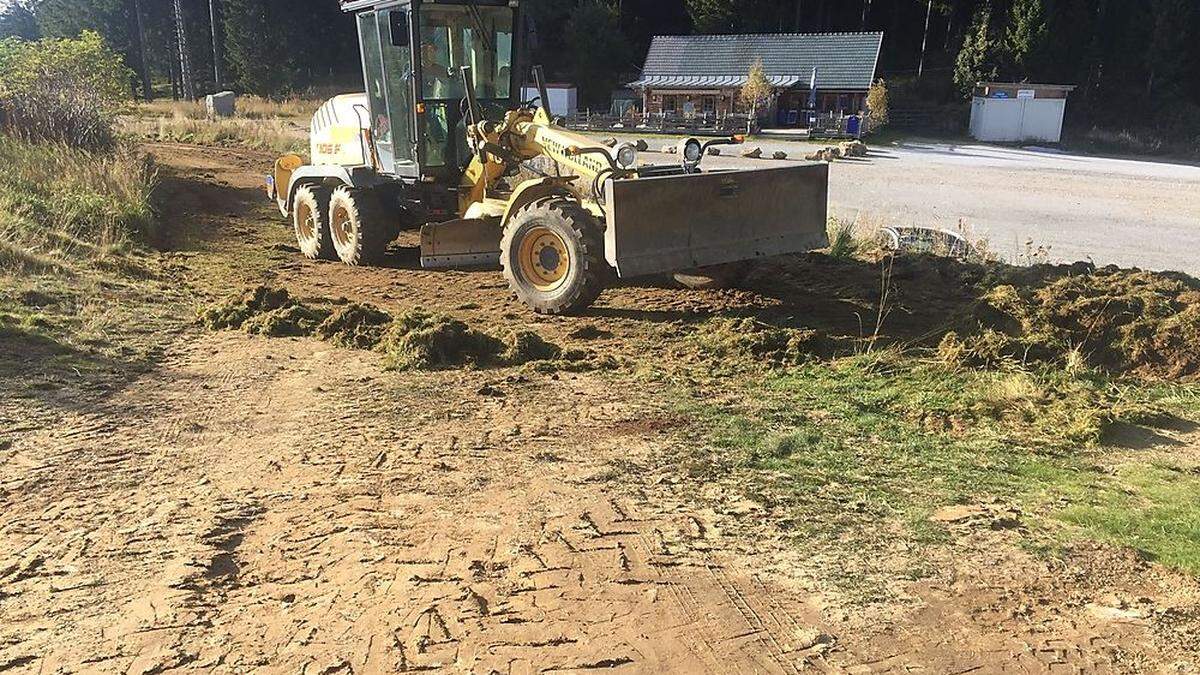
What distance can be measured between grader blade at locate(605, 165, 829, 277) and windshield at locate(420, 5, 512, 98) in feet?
10.0

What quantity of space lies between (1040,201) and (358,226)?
565 inches

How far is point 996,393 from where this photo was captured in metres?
5.81

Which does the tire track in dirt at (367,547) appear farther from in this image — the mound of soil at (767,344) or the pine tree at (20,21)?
the pine tree at (20,21)

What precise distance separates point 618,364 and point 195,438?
9.83 feet

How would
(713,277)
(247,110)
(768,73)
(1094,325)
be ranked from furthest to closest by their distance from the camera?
1. (768,73)
2. (247,110)
3. (713,277)
4. (1094,325)

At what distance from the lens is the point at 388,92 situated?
9.58 m

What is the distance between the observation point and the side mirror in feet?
28.0

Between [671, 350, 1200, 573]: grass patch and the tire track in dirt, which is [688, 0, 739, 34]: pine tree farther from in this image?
the tire track in dirt

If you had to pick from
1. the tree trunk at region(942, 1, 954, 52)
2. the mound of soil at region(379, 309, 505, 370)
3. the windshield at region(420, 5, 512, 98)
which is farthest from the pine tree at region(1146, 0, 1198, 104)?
the mound of soil at region(379, 309, 505, 370)

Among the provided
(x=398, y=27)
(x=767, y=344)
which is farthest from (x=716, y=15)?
(x=767, y=344)

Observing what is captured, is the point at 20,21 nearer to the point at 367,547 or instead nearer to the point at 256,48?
the point at 256,48

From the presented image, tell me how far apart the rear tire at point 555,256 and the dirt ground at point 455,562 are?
6.34 ft

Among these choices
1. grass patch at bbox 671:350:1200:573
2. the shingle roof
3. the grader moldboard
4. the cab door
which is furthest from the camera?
the shingle roof

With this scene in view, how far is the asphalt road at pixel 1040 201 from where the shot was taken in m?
12.3
